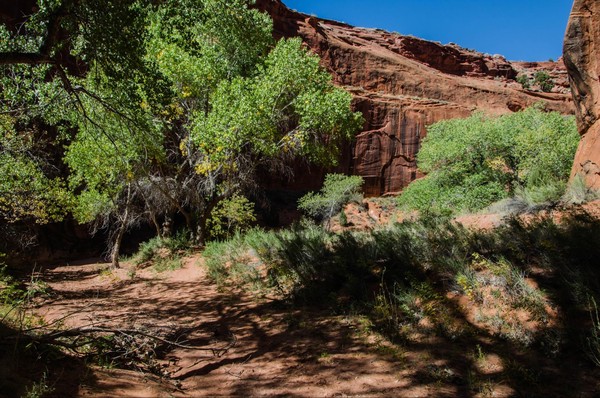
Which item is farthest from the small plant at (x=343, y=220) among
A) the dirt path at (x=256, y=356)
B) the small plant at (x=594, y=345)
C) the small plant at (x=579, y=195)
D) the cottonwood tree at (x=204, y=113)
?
the small plant at (x=594, y=345)

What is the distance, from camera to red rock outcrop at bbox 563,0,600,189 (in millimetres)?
10047

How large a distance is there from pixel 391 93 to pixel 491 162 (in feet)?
77.4

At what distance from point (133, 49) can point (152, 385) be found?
16.9 ft

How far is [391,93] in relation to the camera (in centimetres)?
3812

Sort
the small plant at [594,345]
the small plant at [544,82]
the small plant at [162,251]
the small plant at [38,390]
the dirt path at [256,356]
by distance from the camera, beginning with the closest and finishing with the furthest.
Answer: the small plant at [38,390], the small plant at [594,345], the dirt path at [256,356], the small plant at [162,251], the small plant at [544,82]

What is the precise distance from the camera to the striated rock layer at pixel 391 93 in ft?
105

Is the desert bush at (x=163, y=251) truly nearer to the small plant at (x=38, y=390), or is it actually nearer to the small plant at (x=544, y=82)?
the small plant at (x=38, y=390)

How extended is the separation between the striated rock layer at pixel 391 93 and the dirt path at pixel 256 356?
26425 mm

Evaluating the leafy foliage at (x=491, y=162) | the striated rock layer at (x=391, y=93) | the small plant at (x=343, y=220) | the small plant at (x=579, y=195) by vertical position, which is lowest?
the small plant at (x=343, y=220)

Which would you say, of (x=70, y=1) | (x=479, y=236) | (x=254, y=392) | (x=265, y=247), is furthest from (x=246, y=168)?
(x=254, y=392)

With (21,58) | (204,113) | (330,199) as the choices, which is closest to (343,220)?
(330,199)

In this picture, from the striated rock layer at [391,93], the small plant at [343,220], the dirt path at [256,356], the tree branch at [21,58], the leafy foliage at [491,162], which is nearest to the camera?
the dirt path at [256,356]

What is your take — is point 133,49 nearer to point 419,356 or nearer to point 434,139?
point 419,356

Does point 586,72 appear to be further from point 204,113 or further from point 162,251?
point 162,251
